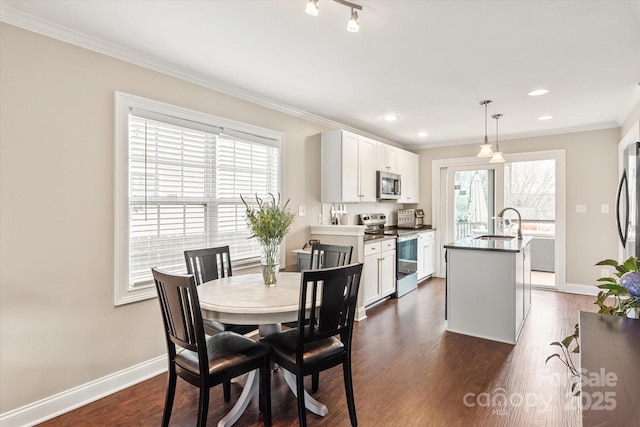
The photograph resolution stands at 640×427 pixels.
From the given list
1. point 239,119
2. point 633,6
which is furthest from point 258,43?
point 633,6

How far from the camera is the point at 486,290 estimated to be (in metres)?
3.39

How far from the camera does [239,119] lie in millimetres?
3443

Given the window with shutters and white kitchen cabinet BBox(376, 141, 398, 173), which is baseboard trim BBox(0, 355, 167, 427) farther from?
white kitchen cabinet BBox(376, 141, 398, 173)

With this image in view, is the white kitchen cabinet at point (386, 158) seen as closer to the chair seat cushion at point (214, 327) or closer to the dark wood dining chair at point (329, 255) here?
the dark wood dining chair at point (329, 255)

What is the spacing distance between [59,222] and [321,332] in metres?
1.84

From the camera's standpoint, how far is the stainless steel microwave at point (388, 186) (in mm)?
Result: 5100

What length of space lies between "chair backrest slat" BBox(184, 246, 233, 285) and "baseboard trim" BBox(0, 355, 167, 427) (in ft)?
2.48

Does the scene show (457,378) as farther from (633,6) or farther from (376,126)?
(376,126)

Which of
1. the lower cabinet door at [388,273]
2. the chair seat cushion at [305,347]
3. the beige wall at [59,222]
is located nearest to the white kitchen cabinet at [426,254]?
the lower cabinet door at [388,273]

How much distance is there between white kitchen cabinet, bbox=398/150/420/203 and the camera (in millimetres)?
5820

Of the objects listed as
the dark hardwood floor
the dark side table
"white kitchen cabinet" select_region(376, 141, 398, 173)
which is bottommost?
the dark hardwood floor

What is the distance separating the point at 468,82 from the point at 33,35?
3338mm

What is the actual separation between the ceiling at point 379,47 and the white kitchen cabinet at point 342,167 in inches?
21.4

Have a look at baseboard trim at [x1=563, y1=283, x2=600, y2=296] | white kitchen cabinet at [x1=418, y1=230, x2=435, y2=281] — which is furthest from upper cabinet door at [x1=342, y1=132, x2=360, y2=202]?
baseboard trim at [x1=563, y1=283, x2=600, y2=296]
